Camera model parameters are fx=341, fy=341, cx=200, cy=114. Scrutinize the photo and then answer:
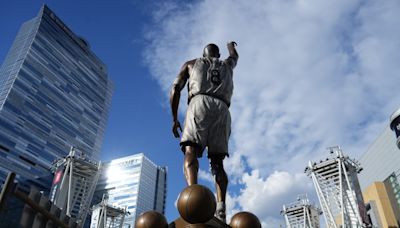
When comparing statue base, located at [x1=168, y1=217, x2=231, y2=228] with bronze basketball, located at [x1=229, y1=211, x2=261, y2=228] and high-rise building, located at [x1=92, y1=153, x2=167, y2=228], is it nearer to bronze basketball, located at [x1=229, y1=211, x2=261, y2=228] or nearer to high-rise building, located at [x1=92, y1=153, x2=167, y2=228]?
bronze basketball, located at [x1=229, y1=211, x2=261, y2=228]

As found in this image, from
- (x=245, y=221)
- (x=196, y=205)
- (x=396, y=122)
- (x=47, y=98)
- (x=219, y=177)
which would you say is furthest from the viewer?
(x=47, y=98)

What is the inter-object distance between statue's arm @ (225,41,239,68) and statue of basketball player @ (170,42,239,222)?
131 millimetres

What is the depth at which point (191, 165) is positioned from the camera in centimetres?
347

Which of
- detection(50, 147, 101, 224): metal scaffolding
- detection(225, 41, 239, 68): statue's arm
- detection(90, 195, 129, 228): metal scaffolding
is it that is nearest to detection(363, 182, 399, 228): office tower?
detection(90, 195, 129, 228): metal scaffolding

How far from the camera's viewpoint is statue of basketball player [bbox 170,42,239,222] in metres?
3.62

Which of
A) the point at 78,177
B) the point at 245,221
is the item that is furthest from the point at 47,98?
the point at 245,221

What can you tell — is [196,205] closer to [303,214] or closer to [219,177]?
[219,177]

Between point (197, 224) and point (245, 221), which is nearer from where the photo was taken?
point (197, 224)

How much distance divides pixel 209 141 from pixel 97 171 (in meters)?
34.8

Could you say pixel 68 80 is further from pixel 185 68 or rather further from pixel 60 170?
pixel 185 68

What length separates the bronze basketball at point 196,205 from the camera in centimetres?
257

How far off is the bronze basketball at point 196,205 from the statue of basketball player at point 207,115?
0.70m

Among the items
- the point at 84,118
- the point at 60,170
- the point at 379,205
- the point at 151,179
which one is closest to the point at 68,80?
the point at 84,118

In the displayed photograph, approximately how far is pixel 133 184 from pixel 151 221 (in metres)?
128
